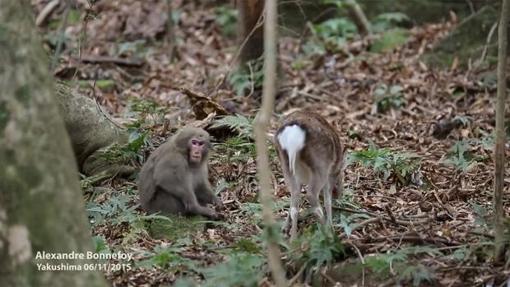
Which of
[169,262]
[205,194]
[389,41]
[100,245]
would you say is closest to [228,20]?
[389,41]

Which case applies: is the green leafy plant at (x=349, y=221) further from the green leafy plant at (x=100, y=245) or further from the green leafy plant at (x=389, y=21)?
the green leafy plant at (x=389, y=21)

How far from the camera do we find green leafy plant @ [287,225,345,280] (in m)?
6.63

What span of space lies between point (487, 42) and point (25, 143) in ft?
35.4

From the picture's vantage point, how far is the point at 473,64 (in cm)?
1459

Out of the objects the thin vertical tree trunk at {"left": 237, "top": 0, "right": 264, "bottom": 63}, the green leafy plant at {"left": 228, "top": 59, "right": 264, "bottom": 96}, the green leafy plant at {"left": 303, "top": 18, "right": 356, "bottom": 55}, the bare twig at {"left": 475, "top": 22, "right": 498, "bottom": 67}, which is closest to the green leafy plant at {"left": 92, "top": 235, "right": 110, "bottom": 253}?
the thin vertical tree trunk at {"left": 237, "top": 0, "right": 264, "bottom": 63}

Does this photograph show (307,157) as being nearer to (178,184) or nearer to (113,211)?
(178,184)

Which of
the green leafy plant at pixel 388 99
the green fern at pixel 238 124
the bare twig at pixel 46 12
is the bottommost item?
the green leafy plant at pixel 388 99

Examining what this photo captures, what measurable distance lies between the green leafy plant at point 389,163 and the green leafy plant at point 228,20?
27.3 feet

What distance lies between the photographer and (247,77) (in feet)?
44.7

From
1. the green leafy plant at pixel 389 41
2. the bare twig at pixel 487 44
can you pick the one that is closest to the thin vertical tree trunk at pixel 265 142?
the bare twig at pixel 487 44

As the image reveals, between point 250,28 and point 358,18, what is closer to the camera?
point 250,28

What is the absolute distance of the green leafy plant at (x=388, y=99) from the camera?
Result: 522 inches

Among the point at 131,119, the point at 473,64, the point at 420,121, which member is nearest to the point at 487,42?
the point at 473,64

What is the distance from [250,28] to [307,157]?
6.27 m
